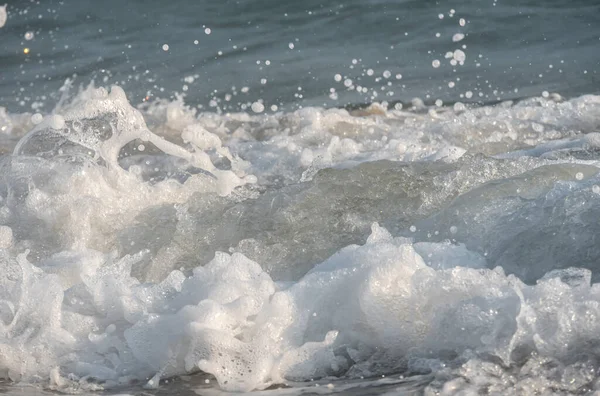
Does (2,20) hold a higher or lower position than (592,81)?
higher

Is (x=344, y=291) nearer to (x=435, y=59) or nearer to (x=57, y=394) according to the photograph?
(x=57, y=394)

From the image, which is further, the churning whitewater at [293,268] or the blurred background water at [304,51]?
the blurred background water at [304,51]

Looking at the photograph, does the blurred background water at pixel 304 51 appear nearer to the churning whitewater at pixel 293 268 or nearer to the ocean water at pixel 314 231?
the ocean water at pixel 314 231

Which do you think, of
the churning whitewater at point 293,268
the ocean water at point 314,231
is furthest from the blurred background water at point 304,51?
the churning whitewater at point 293,268

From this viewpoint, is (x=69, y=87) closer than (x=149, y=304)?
No

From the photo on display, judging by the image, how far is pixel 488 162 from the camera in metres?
3.99

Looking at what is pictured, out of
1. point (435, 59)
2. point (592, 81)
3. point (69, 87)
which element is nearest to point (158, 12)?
point (69, 87)

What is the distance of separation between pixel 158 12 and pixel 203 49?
1160 millimetres

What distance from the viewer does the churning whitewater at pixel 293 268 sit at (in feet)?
8.76

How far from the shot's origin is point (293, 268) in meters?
3.42

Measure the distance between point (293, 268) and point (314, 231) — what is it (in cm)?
30

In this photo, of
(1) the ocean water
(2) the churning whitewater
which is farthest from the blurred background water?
(2) the churning whitewater

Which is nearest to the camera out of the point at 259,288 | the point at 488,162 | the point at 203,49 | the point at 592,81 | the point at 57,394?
the point at 57,394

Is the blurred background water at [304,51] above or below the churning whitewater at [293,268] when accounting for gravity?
below
